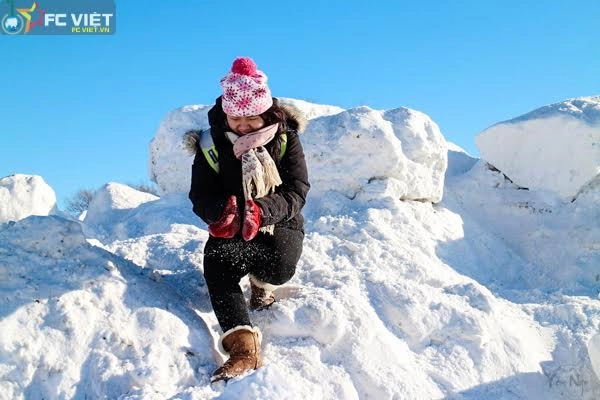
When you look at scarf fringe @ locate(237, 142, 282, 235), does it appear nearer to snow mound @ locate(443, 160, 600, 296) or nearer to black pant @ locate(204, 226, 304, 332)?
black pant @ locate(204, 226, 304, 332)

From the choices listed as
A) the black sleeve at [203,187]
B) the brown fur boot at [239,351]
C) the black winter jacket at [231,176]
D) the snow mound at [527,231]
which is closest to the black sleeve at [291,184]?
the black winter jacket at [231,176]

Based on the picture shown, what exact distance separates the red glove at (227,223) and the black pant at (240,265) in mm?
237

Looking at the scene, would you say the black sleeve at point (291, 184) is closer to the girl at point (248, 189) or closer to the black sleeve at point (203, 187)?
the girl at point (248, 189)

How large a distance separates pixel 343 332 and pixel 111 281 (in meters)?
1.19

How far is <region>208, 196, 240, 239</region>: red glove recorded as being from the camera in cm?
236

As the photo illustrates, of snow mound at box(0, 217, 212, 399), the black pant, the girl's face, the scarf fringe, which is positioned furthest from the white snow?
the girl's face

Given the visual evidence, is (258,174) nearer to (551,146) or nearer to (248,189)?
(248,189)

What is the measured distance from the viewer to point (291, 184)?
276 centimetres

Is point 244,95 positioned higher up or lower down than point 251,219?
higher up

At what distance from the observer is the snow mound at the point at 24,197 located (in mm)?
4691

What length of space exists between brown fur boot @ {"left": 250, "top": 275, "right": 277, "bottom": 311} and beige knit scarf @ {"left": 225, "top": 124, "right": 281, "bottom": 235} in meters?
0.34

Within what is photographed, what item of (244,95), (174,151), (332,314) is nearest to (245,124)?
(244,95)

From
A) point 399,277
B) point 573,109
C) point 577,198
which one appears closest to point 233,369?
point 399,277

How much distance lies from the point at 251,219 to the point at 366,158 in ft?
9.43
